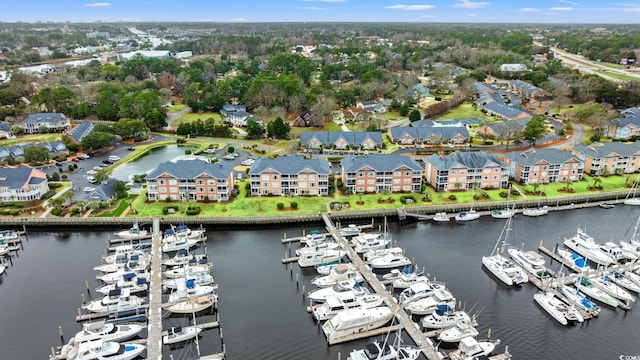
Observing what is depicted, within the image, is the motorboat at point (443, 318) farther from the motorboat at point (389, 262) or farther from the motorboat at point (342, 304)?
the motorboat at point (389, 262)

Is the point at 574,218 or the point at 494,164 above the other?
the point at 494,164

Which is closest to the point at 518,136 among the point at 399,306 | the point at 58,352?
the point at 399,306

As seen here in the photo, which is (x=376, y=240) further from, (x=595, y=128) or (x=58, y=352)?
(x=595, y=128)

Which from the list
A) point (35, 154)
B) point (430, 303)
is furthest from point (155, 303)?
point (35, 154)

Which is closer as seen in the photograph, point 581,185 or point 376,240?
point 376,240

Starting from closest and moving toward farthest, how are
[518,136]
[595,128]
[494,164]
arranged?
[494,164]
[518,136]
[595,128]

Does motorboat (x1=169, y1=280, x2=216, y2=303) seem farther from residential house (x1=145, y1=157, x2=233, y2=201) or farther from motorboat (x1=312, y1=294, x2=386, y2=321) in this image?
residential house (x1=145, y1=157, x2=233, y2=201)

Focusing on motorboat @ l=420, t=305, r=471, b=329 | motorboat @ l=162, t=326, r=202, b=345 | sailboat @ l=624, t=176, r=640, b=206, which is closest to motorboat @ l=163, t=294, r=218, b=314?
motorboat @ l=162, t=326, r=202, b=345
